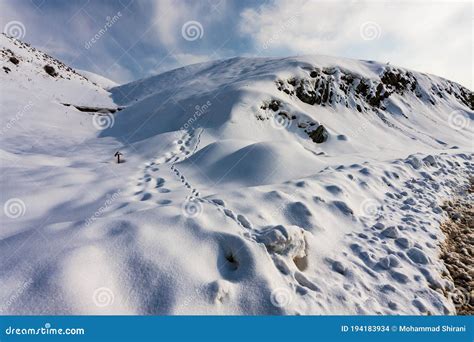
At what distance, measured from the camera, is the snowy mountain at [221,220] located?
328cm

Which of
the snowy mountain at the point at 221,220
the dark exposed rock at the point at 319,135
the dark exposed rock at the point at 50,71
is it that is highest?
the dark exposed rock at the point at 50,71

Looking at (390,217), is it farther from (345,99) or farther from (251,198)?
(345,99)

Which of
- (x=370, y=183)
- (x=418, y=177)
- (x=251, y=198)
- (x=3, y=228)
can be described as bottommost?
(x=3, y=228)

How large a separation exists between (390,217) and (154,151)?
→ 7.66 metres

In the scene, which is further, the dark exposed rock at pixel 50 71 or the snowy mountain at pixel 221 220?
the dark exposed rock at pixel 50 71

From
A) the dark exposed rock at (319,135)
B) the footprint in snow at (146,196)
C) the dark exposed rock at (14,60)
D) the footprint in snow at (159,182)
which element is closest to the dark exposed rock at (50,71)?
the dark exposed rock at (14,60)

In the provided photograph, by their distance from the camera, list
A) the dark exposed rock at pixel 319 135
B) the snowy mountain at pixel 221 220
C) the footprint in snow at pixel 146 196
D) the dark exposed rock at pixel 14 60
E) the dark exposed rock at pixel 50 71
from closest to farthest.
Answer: the snowy mountain at pixel 221 220, the footprint in snow at pixel 146 196, the dark exposed rock at pixel 319 135, the dark exposed rock at pixel 14 60, the dark exposed rock at pixel 50 71

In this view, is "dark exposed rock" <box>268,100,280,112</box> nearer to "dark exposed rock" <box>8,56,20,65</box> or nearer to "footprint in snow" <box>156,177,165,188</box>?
"footprint in snow" <box>156,177,165,188</box>

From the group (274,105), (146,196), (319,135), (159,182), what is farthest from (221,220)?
(274,105)

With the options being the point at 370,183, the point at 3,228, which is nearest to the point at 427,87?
the point at 370,183

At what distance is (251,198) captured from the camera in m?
5.35

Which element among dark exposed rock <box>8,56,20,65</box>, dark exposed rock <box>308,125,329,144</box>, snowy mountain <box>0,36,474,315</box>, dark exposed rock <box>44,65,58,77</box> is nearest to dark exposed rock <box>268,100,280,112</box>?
snowy mountain <box>0,36,474,315</box>

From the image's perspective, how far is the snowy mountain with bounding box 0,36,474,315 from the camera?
10.8 ft

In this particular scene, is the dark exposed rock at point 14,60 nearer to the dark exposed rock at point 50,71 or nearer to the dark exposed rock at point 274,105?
the dark exposed rock at point 50,71
